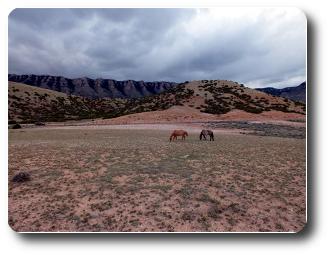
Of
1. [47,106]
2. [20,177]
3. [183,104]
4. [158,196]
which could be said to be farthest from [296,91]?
[47,106]

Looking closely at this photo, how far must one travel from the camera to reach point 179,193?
21.2ft

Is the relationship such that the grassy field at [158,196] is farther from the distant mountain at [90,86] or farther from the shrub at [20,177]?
the distant mountain at [90,86]

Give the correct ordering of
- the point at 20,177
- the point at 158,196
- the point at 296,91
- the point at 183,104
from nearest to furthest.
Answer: the point at 158,196
the point at 20,177
the point at 296,91
the point at 183,104

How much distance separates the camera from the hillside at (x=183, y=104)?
6053cm

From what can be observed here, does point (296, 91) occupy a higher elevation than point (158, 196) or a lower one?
higher

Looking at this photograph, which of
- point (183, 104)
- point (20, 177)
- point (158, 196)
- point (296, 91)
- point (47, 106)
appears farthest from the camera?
point (47, 106)

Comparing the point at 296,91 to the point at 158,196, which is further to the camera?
the point at 296,91

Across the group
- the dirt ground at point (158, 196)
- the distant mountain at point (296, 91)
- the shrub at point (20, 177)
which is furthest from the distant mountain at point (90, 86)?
the dirt ground at point (158, 196)

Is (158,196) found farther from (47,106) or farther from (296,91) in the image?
(47,106)

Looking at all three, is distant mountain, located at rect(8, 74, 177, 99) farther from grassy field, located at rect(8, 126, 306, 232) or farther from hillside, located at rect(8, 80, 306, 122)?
grassy field, located at rect(8, 126, 306, 232)

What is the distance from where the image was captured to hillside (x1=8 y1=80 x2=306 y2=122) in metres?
60.5

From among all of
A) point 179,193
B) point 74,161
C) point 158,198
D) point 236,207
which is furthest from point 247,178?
point 74,161

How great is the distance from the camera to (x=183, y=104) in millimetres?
74000

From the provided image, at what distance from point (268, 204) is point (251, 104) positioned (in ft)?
236
